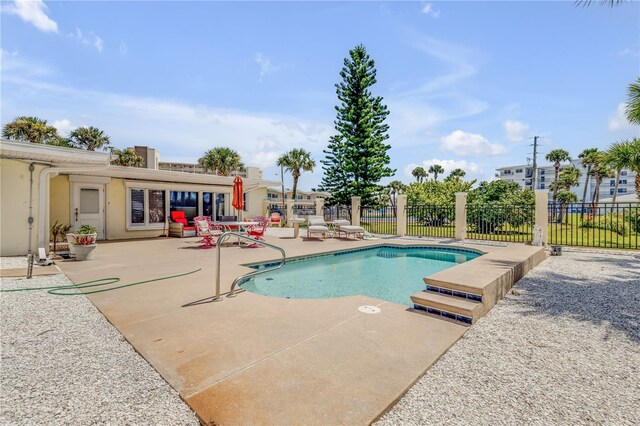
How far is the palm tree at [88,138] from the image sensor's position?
2805cm

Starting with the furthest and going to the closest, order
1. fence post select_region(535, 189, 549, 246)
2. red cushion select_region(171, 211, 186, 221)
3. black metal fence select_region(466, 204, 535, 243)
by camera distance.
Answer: red cushion select_region(171, 211, 186, 221)
black metal fence select_region(466, 204, 535, 243)
fence post select_region(535, 189, 549, 246)

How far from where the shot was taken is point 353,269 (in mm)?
8336

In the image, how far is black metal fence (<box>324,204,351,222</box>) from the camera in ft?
59.7

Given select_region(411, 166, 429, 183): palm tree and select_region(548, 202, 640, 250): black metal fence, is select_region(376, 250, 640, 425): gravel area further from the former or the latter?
select_region(411, 166, 429, 183): palm tree

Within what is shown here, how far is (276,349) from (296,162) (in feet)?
108

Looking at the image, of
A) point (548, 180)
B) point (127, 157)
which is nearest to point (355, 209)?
point (127, 157)

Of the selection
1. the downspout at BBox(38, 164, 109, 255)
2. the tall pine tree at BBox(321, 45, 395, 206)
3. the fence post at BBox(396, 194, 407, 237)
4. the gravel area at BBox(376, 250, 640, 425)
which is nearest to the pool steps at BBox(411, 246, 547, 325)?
the gravel area at BBox(376, 250, 640, 425)

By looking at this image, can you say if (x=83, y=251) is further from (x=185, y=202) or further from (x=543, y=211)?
(x=543, y=211)

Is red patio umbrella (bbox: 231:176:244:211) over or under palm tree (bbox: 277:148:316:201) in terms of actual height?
under

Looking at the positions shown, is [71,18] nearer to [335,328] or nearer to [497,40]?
[335,328]

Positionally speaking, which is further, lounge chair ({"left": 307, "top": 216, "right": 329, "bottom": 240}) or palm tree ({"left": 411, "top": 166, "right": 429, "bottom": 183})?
palm tree ({"left": 411, "top": 166, "right": 429, "bottom": 183})

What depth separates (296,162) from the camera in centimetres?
3512

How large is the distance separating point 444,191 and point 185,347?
24826mm

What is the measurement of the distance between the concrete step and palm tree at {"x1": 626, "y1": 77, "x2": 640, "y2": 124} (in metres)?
8.21
